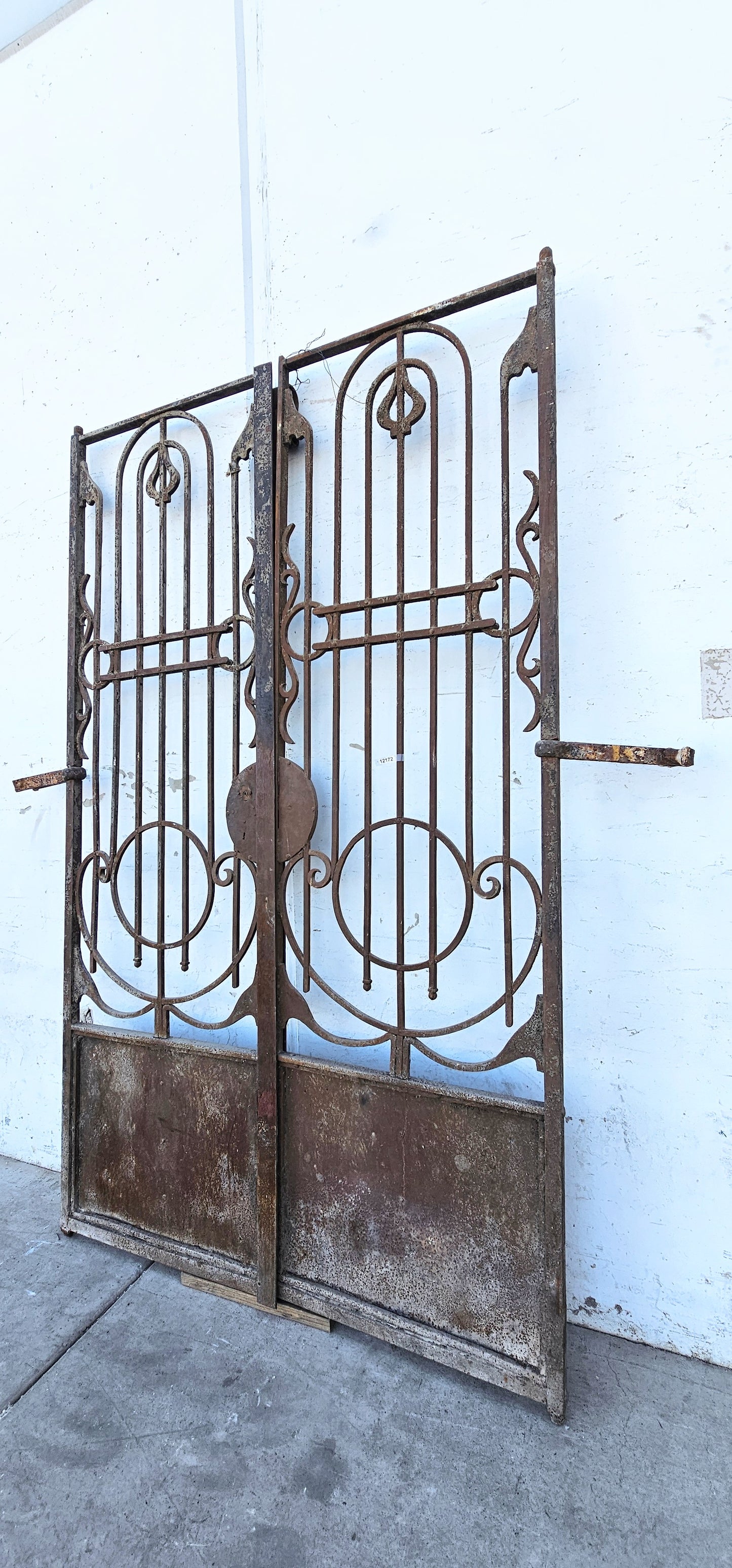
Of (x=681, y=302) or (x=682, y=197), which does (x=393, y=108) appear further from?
(x=681, y=302)

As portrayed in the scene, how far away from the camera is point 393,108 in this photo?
1.55m

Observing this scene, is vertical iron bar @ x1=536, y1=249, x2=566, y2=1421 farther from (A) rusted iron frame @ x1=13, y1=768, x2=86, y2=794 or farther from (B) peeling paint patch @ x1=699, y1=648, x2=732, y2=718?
(A) rusted iron frame @ x1=13, y1=768, x2=86, y2=794

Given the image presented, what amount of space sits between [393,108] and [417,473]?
2.70 feet

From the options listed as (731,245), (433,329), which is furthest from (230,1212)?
(731,245)

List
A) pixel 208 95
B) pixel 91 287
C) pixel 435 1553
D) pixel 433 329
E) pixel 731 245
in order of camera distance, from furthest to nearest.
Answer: pixel 91 287, pixel 208 95, pixel 433 329, pixel 731 245, pixel 435 1553

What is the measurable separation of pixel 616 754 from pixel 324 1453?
1.21m

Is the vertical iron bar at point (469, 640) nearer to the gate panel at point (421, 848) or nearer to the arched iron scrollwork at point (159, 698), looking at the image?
the gate panel at point (421, 848)

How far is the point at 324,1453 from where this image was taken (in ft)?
3.61

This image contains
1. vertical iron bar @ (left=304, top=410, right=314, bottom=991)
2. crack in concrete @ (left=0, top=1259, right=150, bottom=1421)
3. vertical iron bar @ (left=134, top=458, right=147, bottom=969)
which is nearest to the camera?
crack in concrete @ (left=0, top=1259, right=150, bottom=1421)

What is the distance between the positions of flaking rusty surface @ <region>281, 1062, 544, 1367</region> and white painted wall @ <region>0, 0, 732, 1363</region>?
214mm

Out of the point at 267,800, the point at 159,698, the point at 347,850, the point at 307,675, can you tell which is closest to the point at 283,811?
the point at 267,800

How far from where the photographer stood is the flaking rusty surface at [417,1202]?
1.23 metres

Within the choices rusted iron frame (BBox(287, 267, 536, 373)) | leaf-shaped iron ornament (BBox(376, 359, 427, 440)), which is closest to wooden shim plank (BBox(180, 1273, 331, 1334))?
leaf-shaped iron ornament (BBox(376, 359, 427, 440))

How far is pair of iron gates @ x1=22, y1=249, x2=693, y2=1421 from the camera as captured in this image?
4.13 feet
